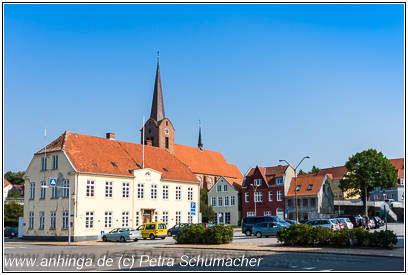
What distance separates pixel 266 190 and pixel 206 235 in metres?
46.0

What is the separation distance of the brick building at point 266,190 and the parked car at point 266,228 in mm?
31656

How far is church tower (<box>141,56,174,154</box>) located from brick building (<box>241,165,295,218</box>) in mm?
15148

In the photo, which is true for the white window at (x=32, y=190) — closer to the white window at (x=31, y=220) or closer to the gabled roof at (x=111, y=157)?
the white window at (x=31, y=220)

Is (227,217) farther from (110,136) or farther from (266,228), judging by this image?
(266,228)

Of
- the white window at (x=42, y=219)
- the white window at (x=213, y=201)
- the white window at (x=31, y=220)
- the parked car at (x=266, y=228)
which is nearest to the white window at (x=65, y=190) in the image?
the white window at (x=42, y=219)

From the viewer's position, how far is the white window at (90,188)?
45.6 meters

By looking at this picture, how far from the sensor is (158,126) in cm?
8200

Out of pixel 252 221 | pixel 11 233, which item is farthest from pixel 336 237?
pixel 11 233

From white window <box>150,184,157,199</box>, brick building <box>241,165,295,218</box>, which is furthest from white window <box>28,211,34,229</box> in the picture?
brick building <box>241,165,295,218</box>

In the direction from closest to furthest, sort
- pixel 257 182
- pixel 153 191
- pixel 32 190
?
pixel 32 190 → pixel 153 191 → pixel 257 182

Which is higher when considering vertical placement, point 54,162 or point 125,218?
point 54,162

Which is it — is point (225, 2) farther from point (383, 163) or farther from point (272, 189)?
point (383, 163)

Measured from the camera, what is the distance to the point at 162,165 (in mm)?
56375

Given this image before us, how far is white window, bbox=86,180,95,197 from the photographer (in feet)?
150
